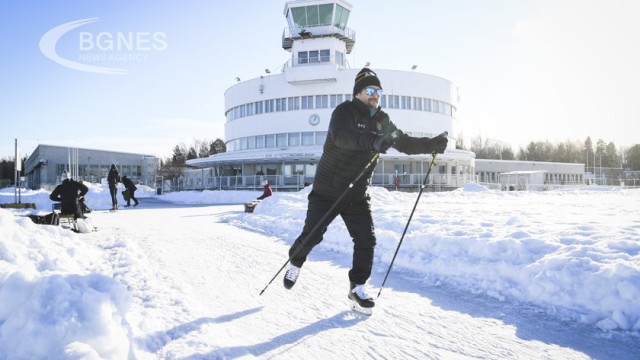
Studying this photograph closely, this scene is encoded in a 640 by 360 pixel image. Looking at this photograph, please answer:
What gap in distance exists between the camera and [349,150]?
4.00 meters

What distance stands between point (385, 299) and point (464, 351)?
141 centimetres

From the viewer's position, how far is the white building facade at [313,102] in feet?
126

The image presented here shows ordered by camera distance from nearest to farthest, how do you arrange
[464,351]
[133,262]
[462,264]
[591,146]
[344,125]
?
1. [464,351]
2. [344,125]
3. [462,264]
4. [133,262]
5. [591,146]

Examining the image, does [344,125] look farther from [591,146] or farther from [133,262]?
[591,146]

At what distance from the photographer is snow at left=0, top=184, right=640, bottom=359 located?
2.68 meters

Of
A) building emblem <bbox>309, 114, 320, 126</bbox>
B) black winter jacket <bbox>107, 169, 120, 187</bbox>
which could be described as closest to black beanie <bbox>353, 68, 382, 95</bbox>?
black winter jacket <bbox>107, 169, 120, 187</bbox>

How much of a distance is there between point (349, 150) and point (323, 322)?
169cm

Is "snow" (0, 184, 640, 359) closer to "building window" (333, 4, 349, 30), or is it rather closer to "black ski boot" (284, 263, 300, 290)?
"black ski boot" (284, 263, 300, 290)

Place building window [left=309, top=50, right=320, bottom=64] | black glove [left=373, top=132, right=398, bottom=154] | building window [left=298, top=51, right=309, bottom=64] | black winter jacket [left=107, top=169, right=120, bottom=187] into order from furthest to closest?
1. building window [left=298, top=51, right=309, bottom=64]
2. building window [left=309, top=50, right=320, bottom=64]
3. black winter jacket [left=107, top=169, right=120, bottom=187]
4. black glove [left=373, top=132, right=398, bottom=154]

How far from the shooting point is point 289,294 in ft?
14.3

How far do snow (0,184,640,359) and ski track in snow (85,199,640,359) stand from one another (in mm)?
15

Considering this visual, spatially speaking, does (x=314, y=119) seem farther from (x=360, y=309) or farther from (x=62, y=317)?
(x=62, y=317)

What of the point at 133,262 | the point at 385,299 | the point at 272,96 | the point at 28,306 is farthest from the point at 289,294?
the point at 272,96

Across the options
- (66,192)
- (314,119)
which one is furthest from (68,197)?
(314,119)
